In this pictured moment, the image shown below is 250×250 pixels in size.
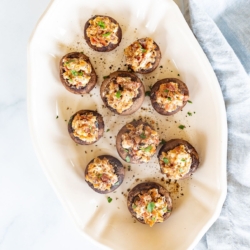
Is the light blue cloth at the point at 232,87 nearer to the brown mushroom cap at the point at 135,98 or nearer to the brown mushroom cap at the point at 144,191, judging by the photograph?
the brown mushroom cap at the point at 144,191

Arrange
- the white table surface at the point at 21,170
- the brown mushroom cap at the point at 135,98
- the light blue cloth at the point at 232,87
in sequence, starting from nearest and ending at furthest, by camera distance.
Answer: the light blue cloth at the point at 232,87, the brown mushroom cap at the point at 135,98, the white table surface at the point at 21,170

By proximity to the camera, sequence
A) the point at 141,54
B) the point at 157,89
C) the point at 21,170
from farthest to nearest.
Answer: the point at 21,170
the point at 157,89
the point at 141,54

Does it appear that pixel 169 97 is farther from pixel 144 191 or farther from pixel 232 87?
pixel 144 191

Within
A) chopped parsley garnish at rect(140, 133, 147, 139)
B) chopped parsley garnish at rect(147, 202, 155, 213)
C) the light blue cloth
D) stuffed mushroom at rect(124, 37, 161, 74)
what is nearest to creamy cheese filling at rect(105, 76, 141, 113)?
stuffed mushroom at rect(124, 37, 161, 74)

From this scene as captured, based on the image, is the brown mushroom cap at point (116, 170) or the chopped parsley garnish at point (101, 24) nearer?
the chopped parsley garnish at point (101, 24)

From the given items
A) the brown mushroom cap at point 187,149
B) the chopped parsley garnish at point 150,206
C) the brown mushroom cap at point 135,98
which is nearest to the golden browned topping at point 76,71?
the brown mushroom cap at point 135,98

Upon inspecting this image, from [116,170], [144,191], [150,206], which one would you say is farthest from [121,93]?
[150,206]
